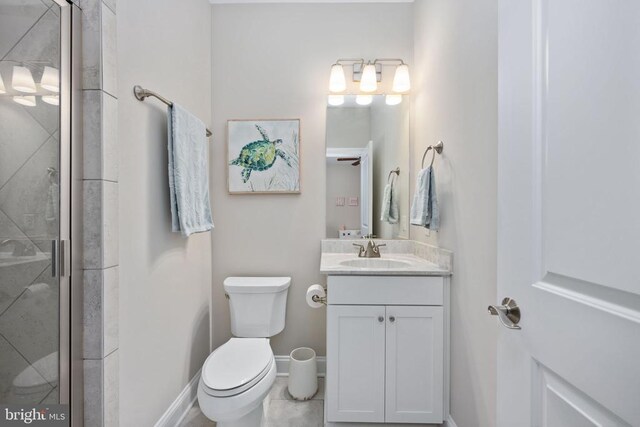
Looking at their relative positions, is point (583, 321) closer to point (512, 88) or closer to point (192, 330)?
point (512, 88)

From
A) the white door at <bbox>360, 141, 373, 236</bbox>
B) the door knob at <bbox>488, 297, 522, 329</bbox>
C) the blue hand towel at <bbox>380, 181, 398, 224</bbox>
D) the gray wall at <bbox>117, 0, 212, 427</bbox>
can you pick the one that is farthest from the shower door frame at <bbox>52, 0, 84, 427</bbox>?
the blue hand towel at <bbox>380, 181, 398, 224</bbox>

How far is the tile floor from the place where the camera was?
1613 mm

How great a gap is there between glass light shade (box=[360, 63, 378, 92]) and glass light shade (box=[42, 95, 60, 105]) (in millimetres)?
1619

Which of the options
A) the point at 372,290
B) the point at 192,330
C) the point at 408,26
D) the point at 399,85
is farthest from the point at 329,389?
the point at 408,26

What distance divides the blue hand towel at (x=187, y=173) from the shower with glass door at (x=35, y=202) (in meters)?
0.44

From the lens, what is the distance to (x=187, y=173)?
5.10 feet

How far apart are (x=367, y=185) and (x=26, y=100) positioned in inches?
68.5

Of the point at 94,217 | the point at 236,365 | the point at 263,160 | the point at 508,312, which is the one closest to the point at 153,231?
the point at 94,217

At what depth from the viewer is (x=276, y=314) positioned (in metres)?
1.90

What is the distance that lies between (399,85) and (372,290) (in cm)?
139

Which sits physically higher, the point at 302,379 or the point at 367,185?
the point at 367,185

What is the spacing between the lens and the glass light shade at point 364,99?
2074 mm

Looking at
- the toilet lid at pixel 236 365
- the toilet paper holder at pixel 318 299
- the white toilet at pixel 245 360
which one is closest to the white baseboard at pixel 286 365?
the white toilet at pixel 245 360

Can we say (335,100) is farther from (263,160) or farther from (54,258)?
(54,258)
